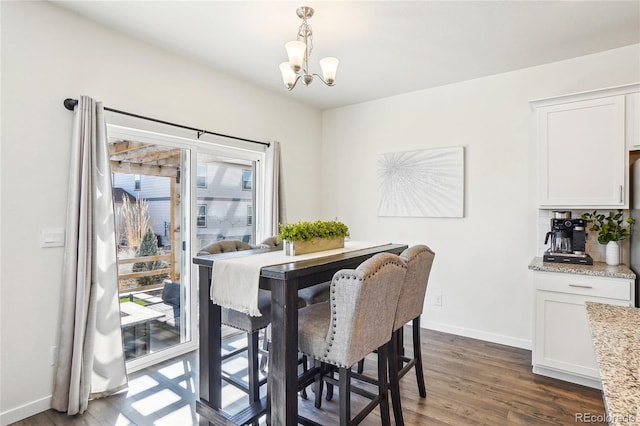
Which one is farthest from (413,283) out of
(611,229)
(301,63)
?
(611,229)

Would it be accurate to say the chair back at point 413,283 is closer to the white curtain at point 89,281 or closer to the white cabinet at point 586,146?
the white cabinet at point 586,146

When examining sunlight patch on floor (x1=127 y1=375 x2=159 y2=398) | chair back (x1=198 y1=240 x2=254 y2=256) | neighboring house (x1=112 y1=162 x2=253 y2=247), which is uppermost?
neighboring house (x1=112 y1=162 x2=253 y2=247)

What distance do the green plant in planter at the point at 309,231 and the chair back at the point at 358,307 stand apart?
22.3 inches

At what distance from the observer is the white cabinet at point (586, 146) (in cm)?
272

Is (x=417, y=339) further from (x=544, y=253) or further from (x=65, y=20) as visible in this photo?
(x=65, y=20)

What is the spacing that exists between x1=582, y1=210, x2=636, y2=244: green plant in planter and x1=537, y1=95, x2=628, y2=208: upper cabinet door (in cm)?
31

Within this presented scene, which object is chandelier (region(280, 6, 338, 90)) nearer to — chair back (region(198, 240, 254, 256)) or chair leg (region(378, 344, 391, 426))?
chair back (region(198, 240, 254, 256))

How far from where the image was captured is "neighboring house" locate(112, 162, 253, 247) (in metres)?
3.04

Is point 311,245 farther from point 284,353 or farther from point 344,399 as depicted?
point 344,399

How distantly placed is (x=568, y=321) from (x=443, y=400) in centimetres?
118

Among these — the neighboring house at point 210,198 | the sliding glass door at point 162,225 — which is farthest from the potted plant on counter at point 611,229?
the sliding glass door at point 162,225

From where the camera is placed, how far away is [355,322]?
1.71 meters

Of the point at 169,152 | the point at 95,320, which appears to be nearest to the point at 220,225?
the point at 169,152

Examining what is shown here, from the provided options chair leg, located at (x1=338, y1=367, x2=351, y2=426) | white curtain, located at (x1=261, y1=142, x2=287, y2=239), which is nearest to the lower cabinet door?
chair leg, located at (x1=338, y1=367, x2=351, y2=426)
